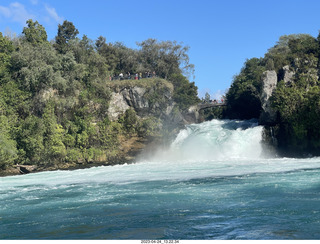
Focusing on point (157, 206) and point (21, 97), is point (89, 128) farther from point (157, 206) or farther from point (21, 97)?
point (157, 206)

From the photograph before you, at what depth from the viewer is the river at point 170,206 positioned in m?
10.8

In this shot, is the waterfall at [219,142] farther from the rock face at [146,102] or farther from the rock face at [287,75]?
the rock face at [287,75]

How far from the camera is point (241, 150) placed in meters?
36.7

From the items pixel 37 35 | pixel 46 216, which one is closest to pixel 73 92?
pixel 37 35

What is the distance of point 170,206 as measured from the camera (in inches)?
567

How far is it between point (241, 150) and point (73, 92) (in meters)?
18.7

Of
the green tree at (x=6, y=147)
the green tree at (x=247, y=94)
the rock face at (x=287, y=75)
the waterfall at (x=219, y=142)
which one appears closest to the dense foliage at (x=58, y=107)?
the green tree at (x=6, y=147)

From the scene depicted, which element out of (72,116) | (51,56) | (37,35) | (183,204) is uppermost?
(37,35)

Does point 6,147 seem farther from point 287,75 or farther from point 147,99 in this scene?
point 287,75

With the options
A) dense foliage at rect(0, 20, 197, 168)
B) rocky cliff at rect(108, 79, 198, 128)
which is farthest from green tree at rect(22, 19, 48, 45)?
rocky cliff at rect(108, 79, 198, 128)

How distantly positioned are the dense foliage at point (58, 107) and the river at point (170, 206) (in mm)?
10138

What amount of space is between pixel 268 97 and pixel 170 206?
2705 cm

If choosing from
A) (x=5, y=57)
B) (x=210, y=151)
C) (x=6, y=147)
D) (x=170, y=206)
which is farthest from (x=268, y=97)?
(x=5, y=57)

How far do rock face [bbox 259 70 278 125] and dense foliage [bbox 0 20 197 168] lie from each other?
1052 cm
